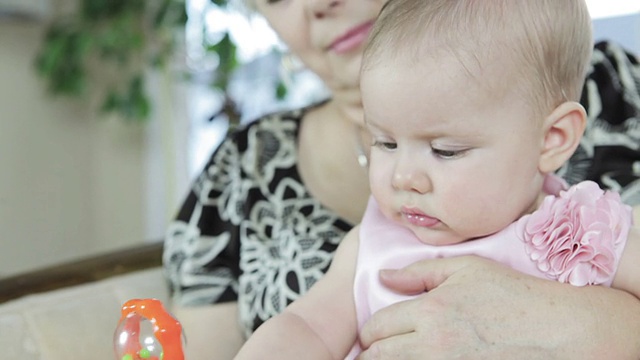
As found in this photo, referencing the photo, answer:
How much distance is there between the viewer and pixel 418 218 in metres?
0.96

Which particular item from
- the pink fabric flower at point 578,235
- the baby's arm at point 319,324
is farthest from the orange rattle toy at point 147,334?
the pink fabric flower at point 578,235

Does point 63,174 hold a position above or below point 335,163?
below

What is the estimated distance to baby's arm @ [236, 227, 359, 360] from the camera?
3.17 feet

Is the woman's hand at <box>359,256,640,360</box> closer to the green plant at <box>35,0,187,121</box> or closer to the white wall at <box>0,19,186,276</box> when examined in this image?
the green plant at <box>35,0,187,121</box>

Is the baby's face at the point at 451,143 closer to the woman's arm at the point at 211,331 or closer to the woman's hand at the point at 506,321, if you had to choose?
the woman's hand at the point at 506,321

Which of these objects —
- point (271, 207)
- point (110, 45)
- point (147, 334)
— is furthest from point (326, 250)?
point (110, 45)

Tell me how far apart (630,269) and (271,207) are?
0.68m

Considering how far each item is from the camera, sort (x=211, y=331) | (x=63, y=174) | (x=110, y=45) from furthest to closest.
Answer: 1. (x=63, y=174)
2. (x=110, y=45)
3. (x=211, y=331)

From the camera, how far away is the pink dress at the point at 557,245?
3.03 feet

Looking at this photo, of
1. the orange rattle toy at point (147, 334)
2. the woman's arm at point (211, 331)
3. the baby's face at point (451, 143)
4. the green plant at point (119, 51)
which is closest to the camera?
the orange rattle toy at point (147, 334)

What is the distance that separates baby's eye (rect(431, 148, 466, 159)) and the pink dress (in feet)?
0.39

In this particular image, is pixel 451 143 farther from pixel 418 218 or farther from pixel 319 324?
pixel 319 324

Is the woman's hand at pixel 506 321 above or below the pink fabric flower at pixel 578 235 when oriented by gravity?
below

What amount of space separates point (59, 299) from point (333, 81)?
0.59 m
